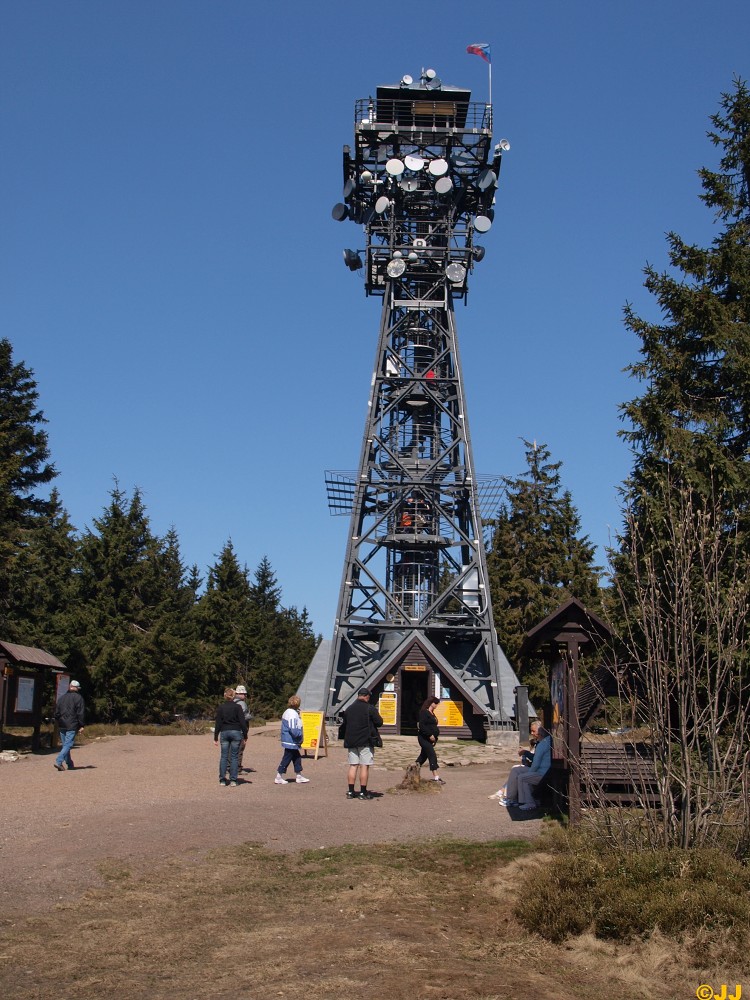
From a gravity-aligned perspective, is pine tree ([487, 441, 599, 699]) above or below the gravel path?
above

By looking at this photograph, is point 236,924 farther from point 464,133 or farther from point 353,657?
point 464,133

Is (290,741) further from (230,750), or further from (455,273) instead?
(455,273)

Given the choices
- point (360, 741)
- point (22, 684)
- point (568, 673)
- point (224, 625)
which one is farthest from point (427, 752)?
point (224, 625)

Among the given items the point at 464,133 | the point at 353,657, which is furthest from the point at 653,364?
the point at 464,133

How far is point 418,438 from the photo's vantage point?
35875 millimetres

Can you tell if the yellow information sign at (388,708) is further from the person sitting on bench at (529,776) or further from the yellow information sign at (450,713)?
the person sitting on bench at (529,776)

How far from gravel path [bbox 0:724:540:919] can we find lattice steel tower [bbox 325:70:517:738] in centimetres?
1246

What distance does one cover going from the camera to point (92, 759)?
19.9 meters

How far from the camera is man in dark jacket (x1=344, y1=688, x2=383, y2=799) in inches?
561

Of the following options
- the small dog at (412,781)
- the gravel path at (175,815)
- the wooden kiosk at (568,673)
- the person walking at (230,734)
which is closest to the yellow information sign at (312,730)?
the gravel path at (175,815)

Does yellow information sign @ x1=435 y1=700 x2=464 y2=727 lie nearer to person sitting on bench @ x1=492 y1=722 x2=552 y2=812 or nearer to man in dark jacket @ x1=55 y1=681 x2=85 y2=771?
man in dark jacket @ x1=55 y1=681 x2=85 y2=771

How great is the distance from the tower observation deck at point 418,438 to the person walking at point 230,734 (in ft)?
51.5

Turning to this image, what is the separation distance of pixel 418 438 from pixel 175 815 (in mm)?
24959

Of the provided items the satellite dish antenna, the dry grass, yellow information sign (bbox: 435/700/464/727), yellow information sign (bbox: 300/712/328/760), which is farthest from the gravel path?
the satellite dish antenna
